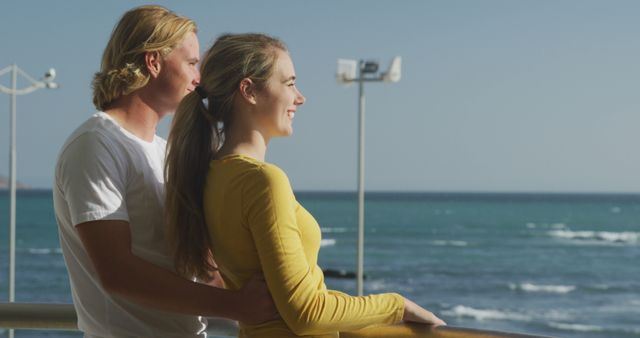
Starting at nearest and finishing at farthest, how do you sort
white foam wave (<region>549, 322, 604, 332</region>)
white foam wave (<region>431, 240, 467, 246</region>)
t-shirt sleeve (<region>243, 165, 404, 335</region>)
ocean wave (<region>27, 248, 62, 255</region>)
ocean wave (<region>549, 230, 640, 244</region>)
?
1. t-shirt sleeve (<region>243, 165, 404, 335</region>)
2. white foam wave (<region>549, 322, 604, 332</region>)
3. ocean wave (<region>27, 248, 62, 255</region>)
4. white foam wave (<region>431, 240, 467, 246</region>)
5. ocean wave (<region>549, 230, 640, 244</region>)

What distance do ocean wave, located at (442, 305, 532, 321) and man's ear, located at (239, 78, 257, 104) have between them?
22034 mm

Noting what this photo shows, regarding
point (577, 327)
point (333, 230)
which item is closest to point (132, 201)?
point (577, 327)

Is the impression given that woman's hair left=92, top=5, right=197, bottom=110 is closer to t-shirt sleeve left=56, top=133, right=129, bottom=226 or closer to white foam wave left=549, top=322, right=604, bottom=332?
t-shirt sleeve left=56, top=133, right=129, bottom=226

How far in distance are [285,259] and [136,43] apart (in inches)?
22.3

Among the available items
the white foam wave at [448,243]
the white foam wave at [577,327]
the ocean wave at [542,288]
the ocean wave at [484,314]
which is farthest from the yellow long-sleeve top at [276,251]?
the white foam wave at [448,243]

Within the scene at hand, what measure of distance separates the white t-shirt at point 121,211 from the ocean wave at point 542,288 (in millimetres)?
28404

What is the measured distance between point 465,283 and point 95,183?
29778mm

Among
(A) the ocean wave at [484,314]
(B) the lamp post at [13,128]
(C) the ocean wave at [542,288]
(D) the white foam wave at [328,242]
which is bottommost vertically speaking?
(D) the white foam wave at [328,242]

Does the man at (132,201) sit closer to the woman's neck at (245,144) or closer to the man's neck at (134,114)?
the man's neck at (134,114)

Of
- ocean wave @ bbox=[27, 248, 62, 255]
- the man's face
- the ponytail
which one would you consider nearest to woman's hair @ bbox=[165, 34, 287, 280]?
the ponytail

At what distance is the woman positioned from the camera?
164cm

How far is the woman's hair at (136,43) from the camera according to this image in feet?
6.22

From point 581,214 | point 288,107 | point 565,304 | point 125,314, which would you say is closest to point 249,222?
point 288,107

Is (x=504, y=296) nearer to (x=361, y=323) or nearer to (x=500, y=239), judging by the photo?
(x=500, y=239)
